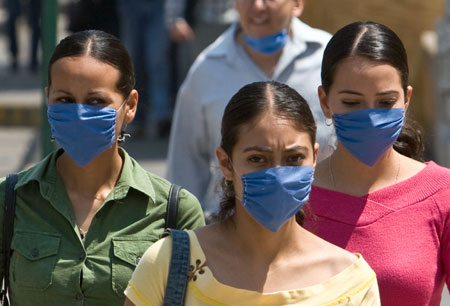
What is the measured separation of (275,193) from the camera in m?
3.81

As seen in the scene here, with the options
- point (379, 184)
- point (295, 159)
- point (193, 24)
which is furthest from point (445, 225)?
point (193, 24)

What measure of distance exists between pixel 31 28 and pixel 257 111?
11938mm

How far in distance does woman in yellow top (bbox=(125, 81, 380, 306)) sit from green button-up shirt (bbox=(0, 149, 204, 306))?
1.50 ft

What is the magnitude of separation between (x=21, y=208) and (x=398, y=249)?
1.27m

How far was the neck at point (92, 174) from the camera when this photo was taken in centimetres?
444

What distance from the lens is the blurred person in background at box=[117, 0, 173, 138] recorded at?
39.2 feet

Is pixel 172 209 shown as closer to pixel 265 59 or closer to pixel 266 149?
pixel 266 149

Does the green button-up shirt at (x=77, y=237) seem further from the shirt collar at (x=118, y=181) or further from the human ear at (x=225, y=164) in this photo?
the human ear at (x=225, y=164)

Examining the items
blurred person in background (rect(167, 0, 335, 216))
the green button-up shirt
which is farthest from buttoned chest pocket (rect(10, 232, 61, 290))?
blurred person in background (rect(167, 0, 335, 216))

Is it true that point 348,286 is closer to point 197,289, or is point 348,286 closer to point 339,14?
point 197,289

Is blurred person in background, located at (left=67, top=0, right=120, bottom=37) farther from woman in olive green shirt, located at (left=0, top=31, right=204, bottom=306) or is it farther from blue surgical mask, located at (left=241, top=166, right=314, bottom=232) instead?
blue surgical mask, located at (left=241, top=166, right=314, bottom=232)

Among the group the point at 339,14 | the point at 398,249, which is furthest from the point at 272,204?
the point at 339,14

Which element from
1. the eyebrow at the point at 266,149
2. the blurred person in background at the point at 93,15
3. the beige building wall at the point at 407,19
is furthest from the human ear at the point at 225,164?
the blurred person in background at the point at 93,15

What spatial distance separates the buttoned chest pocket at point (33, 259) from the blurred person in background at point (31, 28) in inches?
444
